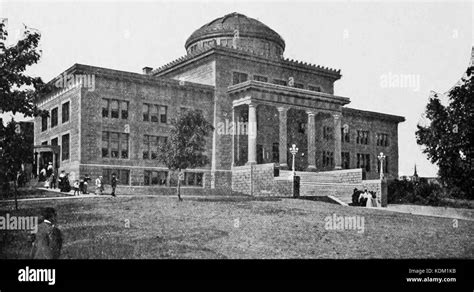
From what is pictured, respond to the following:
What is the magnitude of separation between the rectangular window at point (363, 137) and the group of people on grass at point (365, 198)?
1930 cm

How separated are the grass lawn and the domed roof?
2905 centimetres

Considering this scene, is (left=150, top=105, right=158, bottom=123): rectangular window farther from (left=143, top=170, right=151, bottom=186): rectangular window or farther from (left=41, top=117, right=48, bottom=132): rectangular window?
(left=41, top=117, right=48, bottom=132): rectangular window

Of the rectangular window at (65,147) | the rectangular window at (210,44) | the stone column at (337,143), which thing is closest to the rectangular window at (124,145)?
the rectangular window at (65,147)

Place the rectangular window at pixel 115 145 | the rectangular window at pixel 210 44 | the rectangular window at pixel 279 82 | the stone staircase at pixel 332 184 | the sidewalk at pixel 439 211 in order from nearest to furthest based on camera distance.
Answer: the sidewalk at pixel 439 211 < the stone staircase at pixel 332 184 < the rectangular window at pixel 115 145 < the rectangular window at pixel 210 44 < the rectangular window at pixel 279 82

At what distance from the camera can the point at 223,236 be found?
15.4 metres

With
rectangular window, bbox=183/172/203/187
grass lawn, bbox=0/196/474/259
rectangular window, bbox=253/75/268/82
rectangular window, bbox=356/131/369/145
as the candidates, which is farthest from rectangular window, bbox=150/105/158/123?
rectangular window, bbox=356/131/369/145

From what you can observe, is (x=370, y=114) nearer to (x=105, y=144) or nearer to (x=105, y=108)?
(x=105, y=108)

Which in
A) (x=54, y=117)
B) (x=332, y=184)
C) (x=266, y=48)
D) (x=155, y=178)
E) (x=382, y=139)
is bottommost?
(x=332, y=184)

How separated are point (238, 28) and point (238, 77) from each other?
661 cm

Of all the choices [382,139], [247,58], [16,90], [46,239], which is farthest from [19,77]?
[382,139]

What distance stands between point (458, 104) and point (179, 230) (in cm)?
1189

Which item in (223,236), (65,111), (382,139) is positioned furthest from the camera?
→ (382,139)

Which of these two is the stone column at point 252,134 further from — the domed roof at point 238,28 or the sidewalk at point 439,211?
the sidewalk at point 439,211

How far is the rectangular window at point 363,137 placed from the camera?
5271 centimetres
